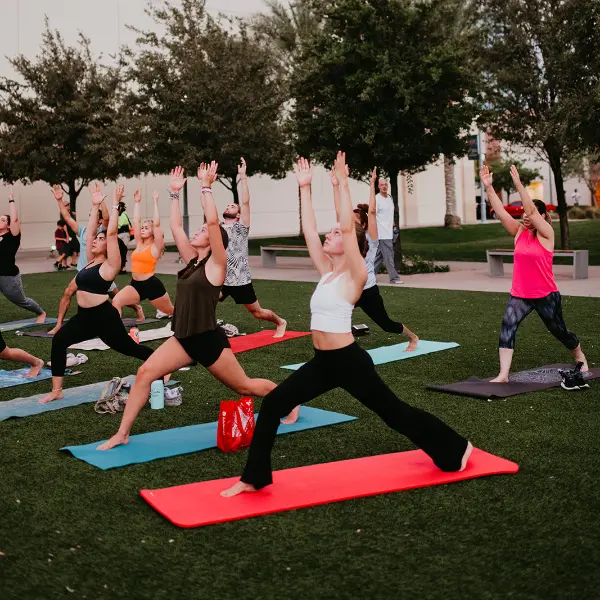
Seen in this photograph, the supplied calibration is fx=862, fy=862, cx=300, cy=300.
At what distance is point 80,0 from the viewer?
35375 mm

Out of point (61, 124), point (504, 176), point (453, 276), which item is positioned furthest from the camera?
point (504, 176)

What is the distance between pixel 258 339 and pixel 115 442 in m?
5.08

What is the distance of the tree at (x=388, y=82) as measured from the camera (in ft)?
60.5

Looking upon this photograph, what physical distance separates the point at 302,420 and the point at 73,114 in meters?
22.2

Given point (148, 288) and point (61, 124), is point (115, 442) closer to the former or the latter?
point (148, 288)

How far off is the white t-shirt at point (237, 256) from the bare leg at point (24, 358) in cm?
277

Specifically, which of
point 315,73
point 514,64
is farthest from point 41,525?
point 514,64

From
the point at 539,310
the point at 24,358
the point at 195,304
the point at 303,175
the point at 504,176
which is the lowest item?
the point at 24,358

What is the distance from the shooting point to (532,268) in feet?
26.3

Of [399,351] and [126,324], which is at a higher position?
[126,324]

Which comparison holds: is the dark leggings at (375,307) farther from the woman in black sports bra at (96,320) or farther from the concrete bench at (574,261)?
the concrete bench at (574,261)

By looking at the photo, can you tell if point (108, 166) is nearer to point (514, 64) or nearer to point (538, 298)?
point (514, 64)

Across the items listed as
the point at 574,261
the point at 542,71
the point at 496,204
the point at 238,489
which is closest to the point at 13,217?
the point at 496,204

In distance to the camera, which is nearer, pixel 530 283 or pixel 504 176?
pixel 530 283
